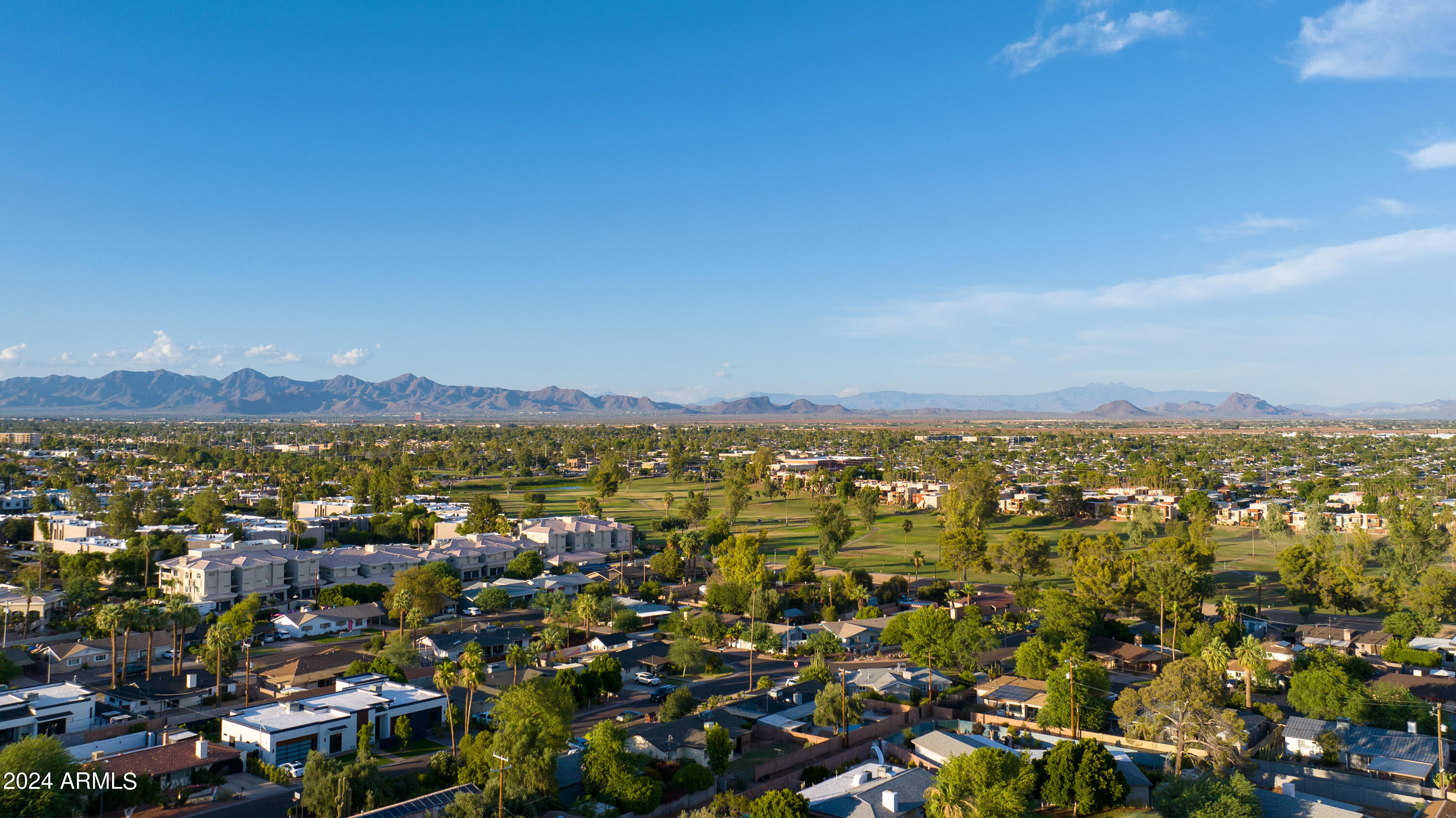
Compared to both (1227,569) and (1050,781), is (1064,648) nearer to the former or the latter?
(1050,781)

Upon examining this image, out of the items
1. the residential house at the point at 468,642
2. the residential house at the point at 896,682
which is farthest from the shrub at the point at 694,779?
the residential house at the point at 468,642

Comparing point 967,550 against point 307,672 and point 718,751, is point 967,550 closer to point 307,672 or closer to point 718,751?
point 718,751

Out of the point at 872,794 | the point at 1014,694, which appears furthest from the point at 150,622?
the point at 1014,694

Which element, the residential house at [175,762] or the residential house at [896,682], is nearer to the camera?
the residential house at [175,762]

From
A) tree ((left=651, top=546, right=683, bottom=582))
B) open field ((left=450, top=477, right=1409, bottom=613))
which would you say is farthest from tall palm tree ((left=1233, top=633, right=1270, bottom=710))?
tree ((left=651, top=546, right=683, bottom=582))

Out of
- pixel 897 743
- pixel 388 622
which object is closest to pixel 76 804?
pixel 897 743

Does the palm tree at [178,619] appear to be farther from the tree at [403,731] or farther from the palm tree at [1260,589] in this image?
the palm tree at [1260,589]
